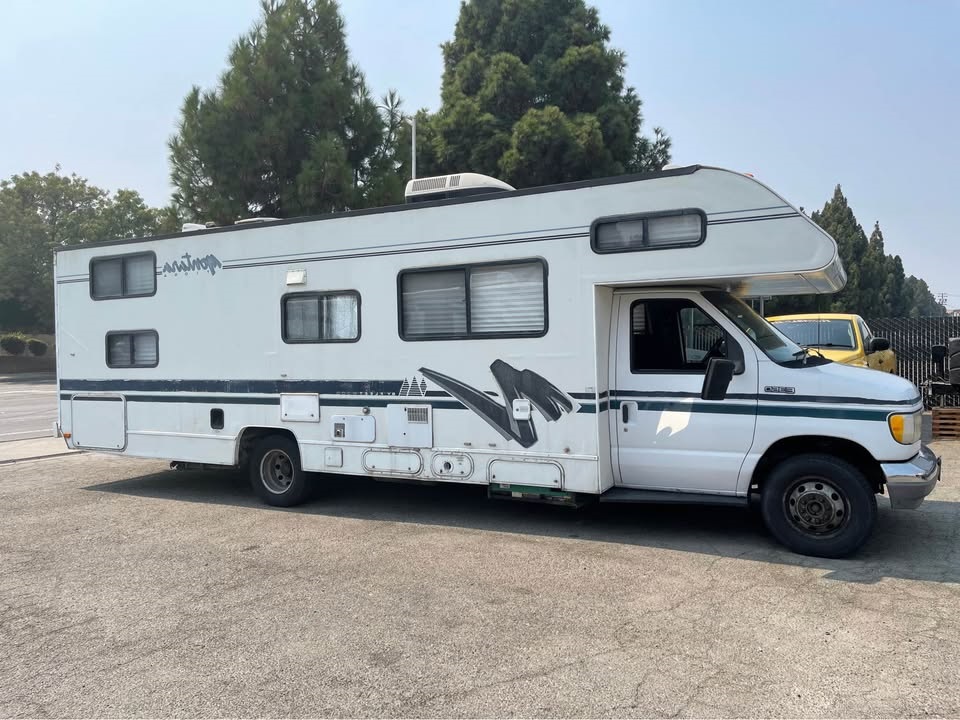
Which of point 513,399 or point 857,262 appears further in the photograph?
point 857,262

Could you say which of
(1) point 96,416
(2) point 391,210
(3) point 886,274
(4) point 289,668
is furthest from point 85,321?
(3) point 886,274

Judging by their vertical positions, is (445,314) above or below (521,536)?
above

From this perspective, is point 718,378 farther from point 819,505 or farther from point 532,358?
point 532,358

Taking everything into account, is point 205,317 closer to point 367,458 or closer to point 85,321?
point 85,321

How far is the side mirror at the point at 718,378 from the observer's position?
6.02m

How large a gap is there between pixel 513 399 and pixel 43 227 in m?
44.8

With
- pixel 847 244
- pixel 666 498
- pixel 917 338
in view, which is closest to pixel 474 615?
pixel 666 498

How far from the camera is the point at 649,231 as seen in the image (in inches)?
246

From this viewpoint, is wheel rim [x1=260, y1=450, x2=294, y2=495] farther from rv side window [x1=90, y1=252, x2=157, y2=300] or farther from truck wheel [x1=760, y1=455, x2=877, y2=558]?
truck wheel [x1=760, y1=455, x2=877, y2=558]

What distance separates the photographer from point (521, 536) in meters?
6.75

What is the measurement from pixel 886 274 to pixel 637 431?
39415 mm

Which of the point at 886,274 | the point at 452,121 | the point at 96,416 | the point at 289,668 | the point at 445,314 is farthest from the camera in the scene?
the point at 886,274

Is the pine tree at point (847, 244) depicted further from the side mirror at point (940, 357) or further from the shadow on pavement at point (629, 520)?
the shadow on pavement at point (629, 520)

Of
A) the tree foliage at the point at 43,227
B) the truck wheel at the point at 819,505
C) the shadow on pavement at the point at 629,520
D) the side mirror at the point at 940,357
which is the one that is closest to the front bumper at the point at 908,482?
the truck wheel at the point at 819,505
